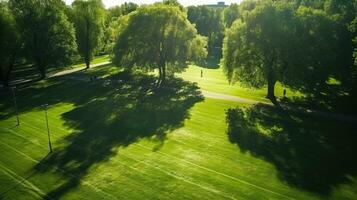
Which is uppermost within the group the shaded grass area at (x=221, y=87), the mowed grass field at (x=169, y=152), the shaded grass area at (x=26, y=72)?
the shaded grass area at (x=26, y=72)

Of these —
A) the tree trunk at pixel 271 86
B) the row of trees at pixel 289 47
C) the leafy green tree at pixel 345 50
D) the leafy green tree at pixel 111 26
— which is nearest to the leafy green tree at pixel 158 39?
the leafy green tree at pixel 111 26

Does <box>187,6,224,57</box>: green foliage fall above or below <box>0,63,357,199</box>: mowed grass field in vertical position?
above

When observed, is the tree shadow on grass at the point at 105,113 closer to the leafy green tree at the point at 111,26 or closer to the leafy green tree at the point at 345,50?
the leafy green tree at the point at 111,26

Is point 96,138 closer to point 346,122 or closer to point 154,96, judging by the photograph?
point 154,96

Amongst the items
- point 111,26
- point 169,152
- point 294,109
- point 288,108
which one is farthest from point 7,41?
point 294,109

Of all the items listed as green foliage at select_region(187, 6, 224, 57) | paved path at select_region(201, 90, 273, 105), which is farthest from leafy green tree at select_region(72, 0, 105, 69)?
green foliage at select_region(187, 6, 224, 57)

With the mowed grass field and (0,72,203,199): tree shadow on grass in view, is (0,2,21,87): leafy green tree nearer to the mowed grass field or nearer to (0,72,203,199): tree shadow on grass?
(0,72,203,199): tree shadow on grass
